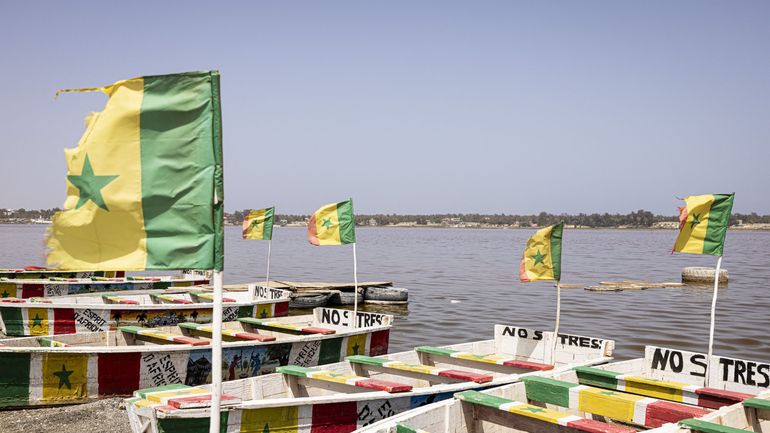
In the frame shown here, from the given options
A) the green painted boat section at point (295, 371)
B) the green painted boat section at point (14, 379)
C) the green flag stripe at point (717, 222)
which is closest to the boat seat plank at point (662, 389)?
the green flag stripe at point (717, 222)

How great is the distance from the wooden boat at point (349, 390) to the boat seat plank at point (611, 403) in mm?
591

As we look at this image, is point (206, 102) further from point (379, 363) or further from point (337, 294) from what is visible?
point (337, 294)

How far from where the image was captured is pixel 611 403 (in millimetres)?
8312

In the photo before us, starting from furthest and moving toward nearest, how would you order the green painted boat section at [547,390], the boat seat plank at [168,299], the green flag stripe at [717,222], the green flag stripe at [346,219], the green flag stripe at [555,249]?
the boat seat plank at [168,299] → the green flag stripe at [346,219] → the green flag stripe at [555,249] → the green flag stripe at [717,222] → the green painted boat section at [547,390]

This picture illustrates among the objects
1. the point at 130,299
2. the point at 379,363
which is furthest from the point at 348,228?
the point at 379,363

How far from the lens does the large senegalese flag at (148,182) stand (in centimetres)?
582

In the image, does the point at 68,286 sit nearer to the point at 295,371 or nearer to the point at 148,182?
the point at 295,371

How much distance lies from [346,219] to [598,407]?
11.5 metres

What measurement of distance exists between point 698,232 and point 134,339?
35.7 feet

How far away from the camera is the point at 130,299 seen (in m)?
20.1

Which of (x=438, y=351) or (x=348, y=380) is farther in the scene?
(x=438, y=351)

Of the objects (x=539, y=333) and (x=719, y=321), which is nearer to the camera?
(x=539, y=333)

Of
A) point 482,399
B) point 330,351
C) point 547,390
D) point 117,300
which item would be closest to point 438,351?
point 330,351

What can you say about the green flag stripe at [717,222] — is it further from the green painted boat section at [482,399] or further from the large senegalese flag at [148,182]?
the large senegalese flag at [148,182]
